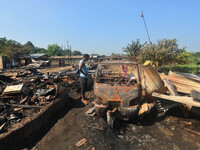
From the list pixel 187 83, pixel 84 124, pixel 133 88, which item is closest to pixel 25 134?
pixel 84 124

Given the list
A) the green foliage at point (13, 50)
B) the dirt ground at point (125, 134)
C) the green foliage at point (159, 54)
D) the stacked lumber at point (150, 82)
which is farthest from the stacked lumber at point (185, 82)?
the green foliage at point (13, 50)

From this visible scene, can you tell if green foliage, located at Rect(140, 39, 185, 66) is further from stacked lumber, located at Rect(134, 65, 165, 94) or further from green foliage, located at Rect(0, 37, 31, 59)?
green foliage, located at Rect(0, 37, 31, 59)

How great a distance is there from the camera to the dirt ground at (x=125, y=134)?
246 cm

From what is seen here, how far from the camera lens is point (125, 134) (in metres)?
2.82

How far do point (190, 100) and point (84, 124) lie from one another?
121 inches

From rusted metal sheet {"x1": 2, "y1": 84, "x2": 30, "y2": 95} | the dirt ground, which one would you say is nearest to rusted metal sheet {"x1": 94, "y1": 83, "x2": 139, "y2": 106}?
the dirt ground

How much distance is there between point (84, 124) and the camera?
3.31 metres

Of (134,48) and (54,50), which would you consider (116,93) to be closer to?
(134,48)

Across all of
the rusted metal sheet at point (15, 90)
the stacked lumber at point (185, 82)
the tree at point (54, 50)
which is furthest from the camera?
the tree at point (54, 50)

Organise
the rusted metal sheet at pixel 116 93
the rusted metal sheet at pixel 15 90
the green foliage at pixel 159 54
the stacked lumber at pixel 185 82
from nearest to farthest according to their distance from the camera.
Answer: the rusted metal sheet at pixel 116 93, the stacked lumber at pixel 185 82, the rusted metal sheet at pixel 15 90, the green foliage at pixel 159 54

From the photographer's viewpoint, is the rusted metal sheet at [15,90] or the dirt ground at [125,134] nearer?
the dirt ground at [125,134]

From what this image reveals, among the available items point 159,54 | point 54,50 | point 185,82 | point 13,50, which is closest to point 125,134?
point 185,82

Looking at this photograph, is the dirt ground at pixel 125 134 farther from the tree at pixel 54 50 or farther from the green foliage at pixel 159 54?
the tree at pixel 54 50

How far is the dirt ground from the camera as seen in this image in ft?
8.07
